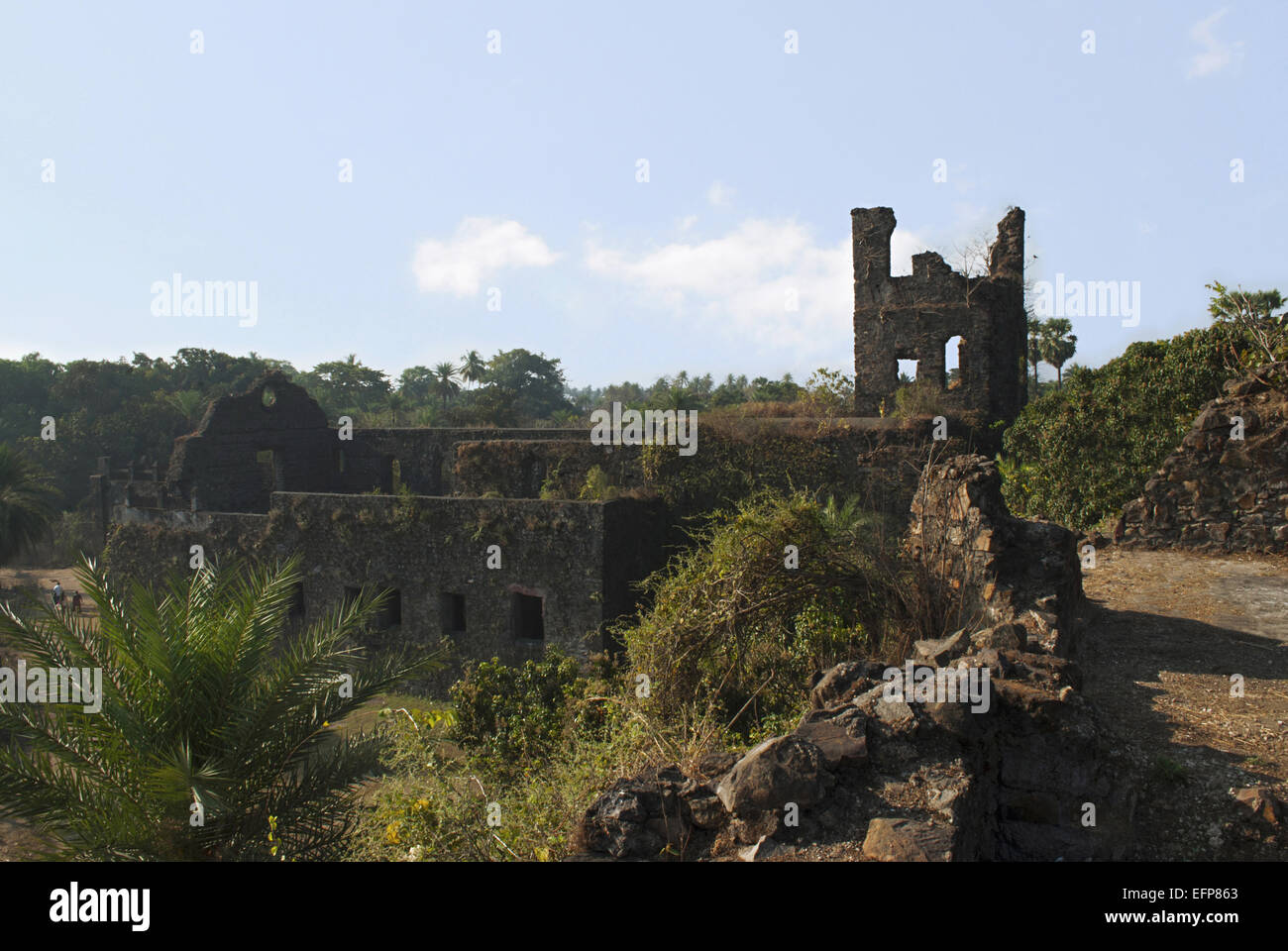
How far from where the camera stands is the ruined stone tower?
1781 centimetres

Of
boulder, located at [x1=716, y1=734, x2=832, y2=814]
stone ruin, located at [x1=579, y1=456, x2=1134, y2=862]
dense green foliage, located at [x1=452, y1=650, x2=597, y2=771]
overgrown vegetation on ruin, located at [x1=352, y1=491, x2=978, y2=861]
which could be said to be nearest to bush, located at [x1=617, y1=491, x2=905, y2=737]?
overgrown vegetation on ruin, located at [x1=352, y1=491, x2=978, y2=861]

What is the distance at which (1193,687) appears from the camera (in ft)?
19.9

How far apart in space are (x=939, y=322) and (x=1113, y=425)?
448 centimetres

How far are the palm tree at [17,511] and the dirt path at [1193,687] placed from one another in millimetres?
24147

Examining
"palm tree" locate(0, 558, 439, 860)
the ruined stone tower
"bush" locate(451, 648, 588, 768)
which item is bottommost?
"bush" locate(451, 648, 588, 768)

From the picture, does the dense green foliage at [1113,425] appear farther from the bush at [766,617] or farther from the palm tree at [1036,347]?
the palm tree at [1036,347]

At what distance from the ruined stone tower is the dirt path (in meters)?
8.01

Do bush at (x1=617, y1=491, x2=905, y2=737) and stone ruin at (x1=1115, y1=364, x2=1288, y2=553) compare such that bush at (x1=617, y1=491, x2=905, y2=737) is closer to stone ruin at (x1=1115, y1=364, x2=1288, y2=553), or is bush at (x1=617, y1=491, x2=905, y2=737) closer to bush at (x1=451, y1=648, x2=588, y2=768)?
bush at (x1=451, y1=648, x2=588, y2=768)

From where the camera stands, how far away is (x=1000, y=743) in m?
4.57

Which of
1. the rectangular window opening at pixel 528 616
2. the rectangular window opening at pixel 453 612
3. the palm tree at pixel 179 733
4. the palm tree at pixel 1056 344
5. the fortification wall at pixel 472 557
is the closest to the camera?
the palm tree at pixel 179 733

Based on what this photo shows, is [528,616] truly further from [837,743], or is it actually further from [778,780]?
[778,780]

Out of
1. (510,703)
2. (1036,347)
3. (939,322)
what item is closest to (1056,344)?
(1036,347)

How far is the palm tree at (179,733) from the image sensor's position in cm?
509

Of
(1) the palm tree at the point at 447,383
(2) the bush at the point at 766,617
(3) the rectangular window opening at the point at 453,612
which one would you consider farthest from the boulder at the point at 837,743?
(1) the palm tree at the point at 447,383
